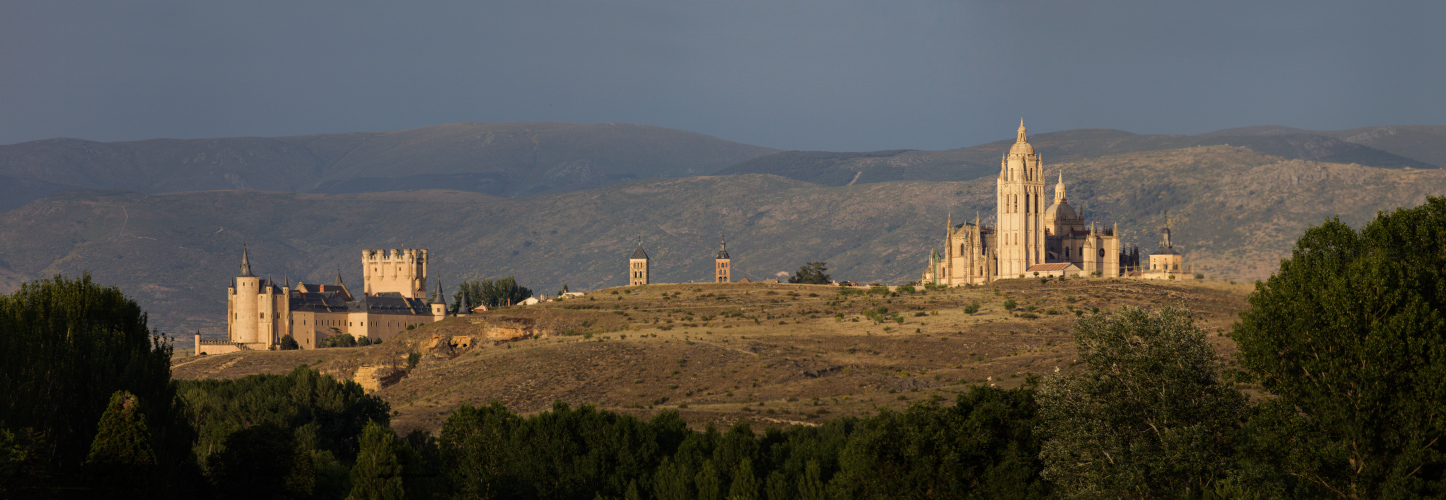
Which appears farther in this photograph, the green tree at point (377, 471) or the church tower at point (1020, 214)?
→ the church tower at point (1020, 214)

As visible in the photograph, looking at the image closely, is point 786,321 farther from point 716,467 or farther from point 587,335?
point 716,467

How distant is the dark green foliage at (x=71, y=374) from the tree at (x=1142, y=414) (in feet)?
77.5

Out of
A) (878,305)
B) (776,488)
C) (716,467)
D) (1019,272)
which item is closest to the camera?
(776,488)

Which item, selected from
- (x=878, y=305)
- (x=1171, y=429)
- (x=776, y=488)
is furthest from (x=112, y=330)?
(x=878, y=305)

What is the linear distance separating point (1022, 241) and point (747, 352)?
75.2 m

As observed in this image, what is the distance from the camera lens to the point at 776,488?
148 feet

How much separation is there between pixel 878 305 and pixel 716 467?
195ft

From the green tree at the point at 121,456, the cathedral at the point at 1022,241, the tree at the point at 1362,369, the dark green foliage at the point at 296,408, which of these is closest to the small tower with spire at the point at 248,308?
the cathedral at the point at 1022,241

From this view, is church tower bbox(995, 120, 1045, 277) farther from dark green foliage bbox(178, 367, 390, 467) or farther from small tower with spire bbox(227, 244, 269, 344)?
dark green foliage bbox(178, 367, 390, 467)

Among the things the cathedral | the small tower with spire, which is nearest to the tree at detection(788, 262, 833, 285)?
the cathedral

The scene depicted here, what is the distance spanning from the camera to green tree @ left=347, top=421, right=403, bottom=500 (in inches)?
1614

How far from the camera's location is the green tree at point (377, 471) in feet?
135

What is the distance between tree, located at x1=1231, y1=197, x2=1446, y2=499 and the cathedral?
10936cm

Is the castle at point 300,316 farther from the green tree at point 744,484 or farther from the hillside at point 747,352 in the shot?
the green tree at point 744,484
